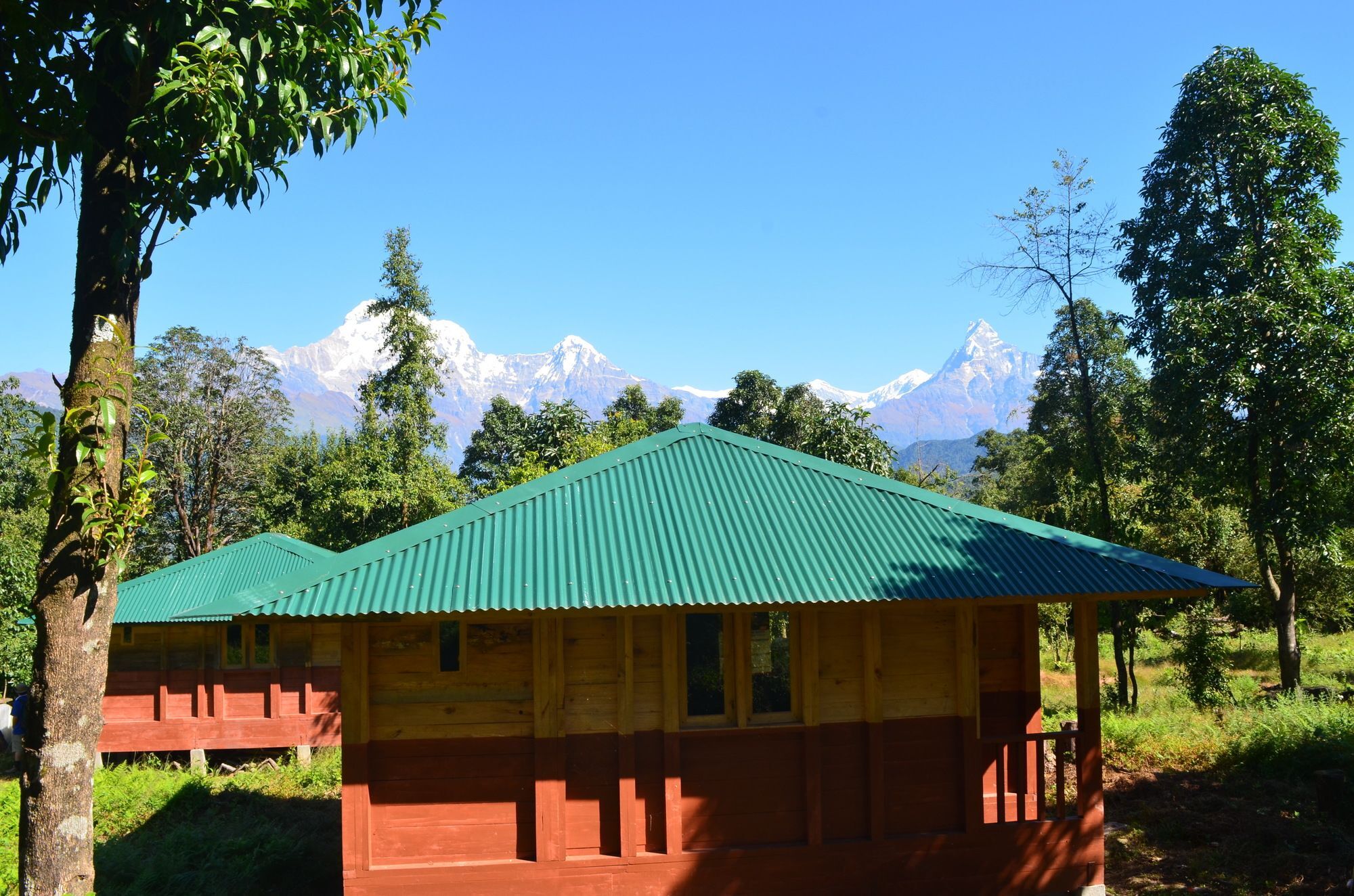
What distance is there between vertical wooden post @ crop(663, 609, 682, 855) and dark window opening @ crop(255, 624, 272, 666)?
1135 cm

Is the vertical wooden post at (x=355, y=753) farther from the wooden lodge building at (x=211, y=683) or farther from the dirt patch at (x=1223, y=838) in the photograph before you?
the wooden lodge building at (x=211, y=683)

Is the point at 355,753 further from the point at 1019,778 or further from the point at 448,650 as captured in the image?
the point at 1019,778

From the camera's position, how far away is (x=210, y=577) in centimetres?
1755

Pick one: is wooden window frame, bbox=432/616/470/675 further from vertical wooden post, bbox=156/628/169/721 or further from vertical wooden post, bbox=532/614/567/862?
vertical wooden post, bbox=156/628/169/721

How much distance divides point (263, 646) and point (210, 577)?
5.84 ft

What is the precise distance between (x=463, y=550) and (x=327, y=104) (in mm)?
4265

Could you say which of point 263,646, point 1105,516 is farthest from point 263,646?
point 1105,516

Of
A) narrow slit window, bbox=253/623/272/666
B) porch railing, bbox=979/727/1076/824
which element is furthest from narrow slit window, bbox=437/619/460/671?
narrow slit window, bbox=253/623/272/666

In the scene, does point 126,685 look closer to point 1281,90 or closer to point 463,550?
point 463,550

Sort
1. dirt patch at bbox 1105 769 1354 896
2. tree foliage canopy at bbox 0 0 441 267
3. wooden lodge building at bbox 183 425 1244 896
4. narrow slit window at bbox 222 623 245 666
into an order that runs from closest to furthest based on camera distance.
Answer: tree foliage canopy at bbox 0 0 441 267 → wooden lodge building at bbox 183 425 1244 896 → dirt patch at bbox 1105 769 1354 896 → narrow slit window at bbox 222 623 245 666

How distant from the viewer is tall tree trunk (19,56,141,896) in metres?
6.12

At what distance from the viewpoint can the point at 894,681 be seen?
8.92m

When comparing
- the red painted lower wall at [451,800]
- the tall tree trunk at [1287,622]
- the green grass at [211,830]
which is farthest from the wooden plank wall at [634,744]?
the tall tree trunk at [1287,622]

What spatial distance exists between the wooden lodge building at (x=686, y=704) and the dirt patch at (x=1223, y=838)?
4.21 ft
